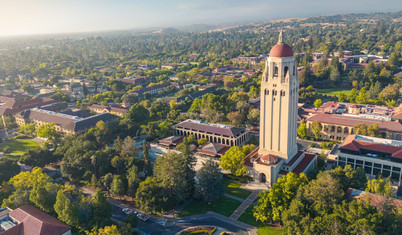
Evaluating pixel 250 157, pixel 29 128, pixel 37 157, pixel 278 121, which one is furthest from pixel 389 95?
pixel 29 128

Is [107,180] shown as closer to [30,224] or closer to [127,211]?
[127,211]

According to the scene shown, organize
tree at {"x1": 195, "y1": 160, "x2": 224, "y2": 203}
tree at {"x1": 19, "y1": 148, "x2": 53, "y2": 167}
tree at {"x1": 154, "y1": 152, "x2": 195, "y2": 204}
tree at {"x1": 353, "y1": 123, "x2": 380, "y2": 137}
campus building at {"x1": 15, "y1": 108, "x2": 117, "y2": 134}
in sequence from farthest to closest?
1. campus building at {"x1": 15, "y1": 108, "x2": 117, "y2": 134}
2. tree at {"x1": 353, "y1": 123, "x2": 380, "y2": 137}
3. tree at {"x1": 19, "y1": 148, "x2": 53, "y2": 167}
4. tree at {"x1": 195, "y1": 160, "x2": 224, "y2": 203}
5. tree at {"x1": 154, "y1": 152, "x2": 195, "y2": 204}

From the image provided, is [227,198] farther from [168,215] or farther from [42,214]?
[42,214]

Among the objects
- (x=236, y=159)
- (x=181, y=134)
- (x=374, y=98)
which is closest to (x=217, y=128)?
(x=181, y=134)

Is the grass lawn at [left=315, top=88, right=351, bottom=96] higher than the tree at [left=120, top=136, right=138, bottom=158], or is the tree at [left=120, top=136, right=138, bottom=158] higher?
the tree at [left=120, top=136, right=138, bottom=158]

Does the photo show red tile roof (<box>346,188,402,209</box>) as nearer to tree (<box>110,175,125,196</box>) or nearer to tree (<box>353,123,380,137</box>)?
tree (<box>353,123,380,137</box>)

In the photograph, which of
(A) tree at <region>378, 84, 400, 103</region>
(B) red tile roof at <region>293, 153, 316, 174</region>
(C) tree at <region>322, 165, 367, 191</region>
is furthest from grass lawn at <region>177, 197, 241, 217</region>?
(A) tree at <region>378, 84, 400, 103</region>
